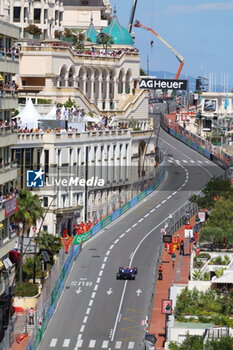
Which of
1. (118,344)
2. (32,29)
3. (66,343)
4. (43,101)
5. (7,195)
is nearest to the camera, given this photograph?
(7,195)

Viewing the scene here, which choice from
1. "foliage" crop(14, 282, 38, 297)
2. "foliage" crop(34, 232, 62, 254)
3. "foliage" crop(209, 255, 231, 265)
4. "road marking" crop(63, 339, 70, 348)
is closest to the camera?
"road marking" crop(63, 339, 70, 348)

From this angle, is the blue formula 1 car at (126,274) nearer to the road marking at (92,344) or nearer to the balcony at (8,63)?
the road marking at (92,344)

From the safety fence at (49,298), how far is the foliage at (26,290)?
0.98 metres

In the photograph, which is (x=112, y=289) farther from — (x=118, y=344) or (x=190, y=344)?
(x=190, y=344)

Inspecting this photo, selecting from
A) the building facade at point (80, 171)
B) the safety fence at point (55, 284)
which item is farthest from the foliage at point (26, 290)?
the building facade at point (80, 171)

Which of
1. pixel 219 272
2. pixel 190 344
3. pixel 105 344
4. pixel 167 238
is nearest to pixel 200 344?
pixel 190 344

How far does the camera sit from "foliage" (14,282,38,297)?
108 metres

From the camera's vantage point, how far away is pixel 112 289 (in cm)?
11669

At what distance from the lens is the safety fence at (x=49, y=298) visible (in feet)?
325

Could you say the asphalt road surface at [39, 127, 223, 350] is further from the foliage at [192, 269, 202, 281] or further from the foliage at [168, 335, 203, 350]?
the foliage at [168, 335, 203, 350]

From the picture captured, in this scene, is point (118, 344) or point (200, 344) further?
point (118, 344)

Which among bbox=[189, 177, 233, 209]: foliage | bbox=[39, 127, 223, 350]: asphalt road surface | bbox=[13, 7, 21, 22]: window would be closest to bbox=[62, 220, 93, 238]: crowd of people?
bbox=[39, 127, 223, 350]: asphalt road surface

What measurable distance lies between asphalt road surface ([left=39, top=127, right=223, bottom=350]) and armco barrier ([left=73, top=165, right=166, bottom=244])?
0.60 metres

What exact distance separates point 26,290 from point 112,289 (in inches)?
388
